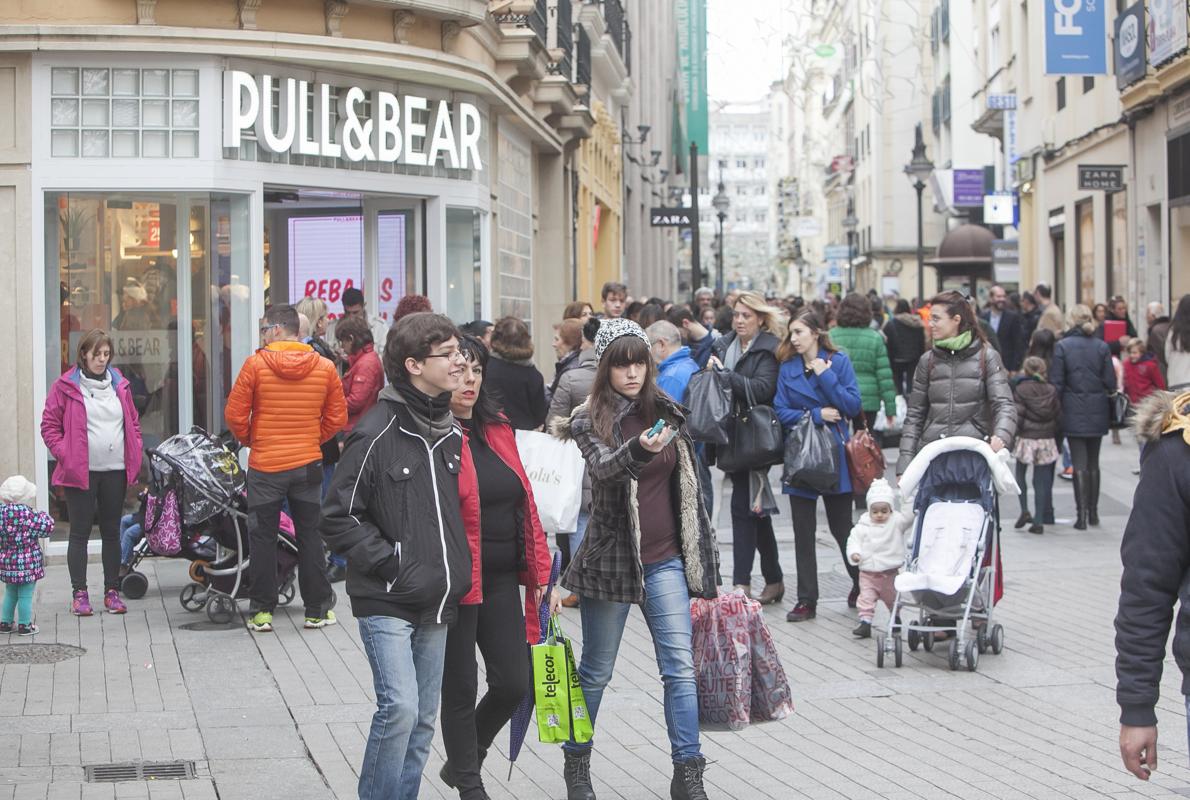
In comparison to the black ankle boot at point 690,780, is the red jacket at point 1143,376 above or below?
above

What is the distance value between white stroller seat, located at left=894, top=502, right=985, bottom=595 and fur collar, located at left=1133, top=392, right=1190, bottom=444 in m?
4.89

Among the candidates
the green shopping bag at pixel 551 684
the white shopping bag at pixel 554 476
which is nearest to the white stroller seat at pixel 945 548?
the white shopping bag at pixel 554 476

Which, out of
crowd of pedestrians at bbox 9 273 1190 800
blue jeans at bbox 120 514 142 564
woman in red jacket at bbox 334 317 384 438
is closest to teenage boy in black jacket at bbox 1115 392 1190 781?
crowd of pedestrians at bbox 9 273 1190 800

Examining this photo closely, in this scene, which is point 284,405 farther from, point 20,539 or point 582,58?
point 582,58

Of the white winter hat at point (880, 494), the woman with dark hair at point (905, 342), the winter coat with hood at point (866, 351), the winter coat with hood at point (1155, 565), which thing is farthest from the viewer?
the woman with dark hair at point (905, 342)

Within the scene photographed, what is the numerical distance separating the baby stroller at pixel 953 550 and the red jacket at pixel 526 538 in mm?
3309

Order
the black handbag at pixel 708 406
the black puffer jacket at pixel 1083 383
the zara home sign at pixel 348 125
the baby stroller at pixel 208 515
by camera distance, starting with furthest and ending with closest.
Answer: the black puffer jacket at pixel 1083 383, the zara home sign at pixel 348 125, the baby stroller at pixel 208 515, the black handbag at pixel 708 406

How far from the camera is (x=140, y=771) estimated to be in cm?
701

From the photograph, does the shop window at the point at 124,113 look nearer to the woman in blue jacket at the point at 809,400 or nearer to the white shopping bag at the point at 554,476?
the white shopping bag at the point at 554,476

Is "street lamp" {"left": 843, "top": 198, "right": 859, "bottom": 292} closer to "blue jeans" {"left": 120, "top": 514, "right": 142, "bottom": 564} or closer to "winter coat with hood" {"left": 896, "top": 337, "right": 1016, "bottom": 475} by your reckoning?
"blue jeans" {"left": 120, "top": 514, "right": 142, "bottom": 564}

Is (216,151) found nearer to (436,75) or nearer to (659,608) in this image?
(436,75)

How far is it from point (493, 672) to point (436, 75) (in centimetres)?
994

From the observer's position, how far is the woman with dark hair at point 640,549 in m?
6.33

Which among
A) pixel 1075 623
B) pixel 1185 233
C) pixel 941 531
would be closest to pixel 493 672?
pixel 941 531
